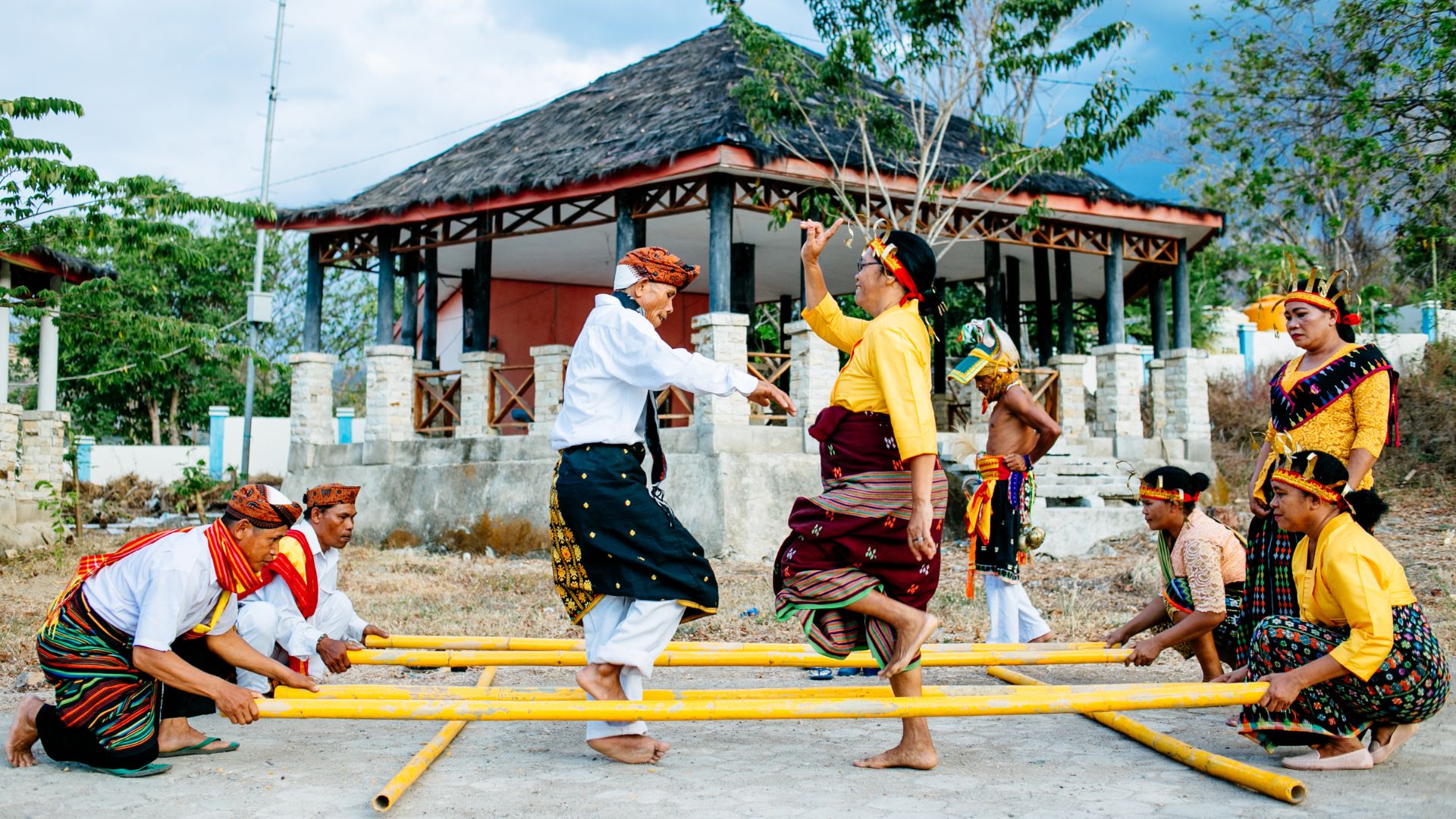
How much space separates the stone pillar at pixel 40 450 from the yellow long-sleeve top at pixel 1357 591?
15348mm

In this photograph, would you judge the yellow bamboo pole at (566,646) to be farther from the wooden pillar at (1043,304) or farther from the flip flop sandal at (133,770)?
the wooden pillar at (1043,304)

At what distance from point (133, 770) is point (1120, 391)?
11.8 meters

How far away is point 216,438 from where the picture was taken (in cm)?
2366

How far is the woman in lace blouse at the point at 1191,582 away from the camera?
4383mm

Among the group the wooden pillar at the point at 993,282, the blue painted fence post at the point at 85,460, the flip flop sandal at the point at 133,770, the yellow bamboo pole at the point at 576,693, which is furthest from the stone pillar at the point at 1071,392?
the blue painted fence post at the point at 85,460

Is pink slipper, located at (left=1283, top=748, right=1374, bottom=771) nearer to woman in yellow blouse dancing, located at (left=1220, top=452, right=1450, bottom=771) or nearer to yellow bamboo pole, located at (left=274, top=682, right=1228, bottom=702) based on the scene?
woman in yellow blouse dancing, located at (left=1220, top=452, right=1450, bottom=771)

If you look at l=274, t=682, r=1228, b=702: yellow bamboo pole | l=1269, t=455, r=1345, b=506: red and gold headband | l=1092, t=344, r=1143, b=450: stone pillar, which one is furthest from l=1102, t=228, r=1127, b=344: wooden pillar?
l=1269, t=455, r=1345, b=506: red and gold headband

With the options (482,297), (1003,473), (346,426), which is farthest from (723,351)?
(346,426)

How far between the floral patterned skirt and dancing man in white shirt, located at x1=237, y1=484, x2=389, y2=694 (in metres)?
3.23

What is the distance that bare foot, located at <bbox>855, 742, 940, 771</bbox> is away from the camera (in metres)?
3.55

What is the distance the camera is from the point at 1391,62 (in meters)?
11.1

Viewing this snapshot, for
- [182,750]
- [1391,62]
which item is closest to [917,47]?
[1391,62]

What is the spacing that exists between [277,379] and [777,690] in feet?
92.1

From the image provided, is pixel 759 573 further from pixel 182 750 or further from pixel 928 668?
pixel 182 750
